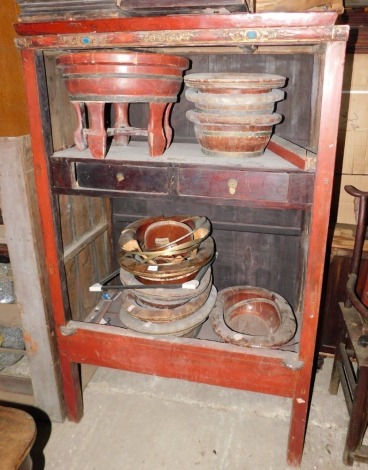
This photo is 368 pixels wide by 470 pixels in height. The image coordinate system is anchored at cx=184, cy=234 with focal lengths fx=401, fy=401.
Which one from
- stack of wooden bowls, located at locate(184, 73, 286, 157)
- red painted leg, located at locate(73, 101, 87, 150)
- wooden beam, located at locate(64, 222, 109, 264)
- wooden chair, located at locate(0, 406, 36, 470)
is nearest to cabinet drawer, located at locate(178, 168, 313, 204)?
stack of wooden bowls, located at locate(184, 73, 286, 157)

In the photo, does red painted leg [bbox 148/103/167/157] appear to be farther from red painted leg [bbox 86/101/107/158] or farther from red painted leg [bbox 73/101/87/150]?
red painted leg [bbox 73/101/87/150]

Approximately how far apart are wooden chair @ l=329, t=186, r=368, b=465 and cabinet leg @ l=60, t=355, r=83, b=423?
1.22 meters

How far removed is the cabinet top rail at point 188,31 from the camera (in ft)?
3.72

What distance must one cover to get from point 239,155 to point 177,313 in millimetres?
740

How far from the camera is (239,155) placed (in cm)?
149

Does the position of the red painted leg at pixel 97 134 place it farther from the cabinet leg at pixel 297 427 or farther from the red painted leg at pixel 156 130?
the cabinet leg at pixel 297 427

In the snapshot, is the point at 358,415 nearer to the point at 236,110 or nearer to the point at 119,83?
the point at 236,110

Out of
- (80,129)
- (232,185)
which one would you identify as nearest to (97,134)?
(80,129)

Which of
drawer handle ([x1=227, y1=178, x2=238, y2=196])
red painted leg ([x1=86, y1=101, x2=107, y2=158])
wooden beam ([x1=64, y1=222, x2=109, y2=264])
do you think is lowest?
wooden beam ([x1=64, y1=222, x2=109, y2=264])

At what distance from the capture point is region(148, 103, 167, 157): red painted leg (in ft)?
5.01

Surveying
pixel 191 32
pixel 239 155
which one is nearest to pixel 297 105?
pixel 239 155

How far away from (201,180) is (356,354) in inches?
37.0

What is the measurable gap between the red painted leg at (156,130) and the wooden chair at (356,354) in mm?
836

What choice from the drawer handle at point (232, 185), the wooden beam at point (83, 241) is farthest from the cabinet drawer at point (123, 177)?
the wooden beam at point (83, 241)
